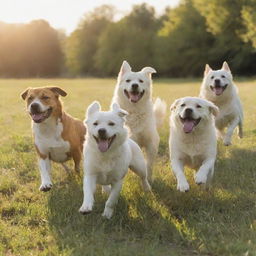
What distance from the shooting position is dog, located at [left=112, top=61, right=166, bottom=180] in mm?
7797

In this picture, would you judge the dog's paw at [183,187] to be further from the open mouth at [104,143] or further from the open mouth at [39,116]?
the open mouth at [39,116]

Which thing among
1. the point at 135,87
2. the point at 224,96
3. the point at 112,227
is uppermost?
the point at 135,87

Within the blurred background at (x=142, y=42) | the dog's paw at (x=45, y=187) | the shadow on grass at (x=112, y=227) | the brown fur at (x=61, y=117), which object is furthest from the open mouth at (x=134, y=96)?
the blurred background at (x=142, y=42)

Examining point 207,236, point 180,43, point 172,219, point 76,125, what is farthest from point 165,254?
point 180,43

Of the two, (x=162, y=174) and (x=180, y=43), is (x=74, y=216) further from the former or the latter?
(x=180, y=43)

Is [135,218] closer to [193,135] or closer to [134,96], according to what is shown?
[193,135]

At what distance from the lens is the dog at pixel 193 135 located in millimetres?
6254

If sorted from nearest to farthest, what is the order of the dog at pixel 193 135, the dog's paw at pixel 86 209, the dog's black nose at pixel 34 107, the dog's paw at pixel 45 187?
the dog's paw at pixel 86 209, the dog's paw at pixel 45 187, the dog at pixel 193 135, the dog's black nose at pixel 34 107

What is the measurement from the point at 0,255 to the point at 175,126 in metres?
3.12

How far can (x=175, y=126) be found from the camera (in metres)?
6.62

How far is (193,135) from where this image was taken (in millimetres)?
6461

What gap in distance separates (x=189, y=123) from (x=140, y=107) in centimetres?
186

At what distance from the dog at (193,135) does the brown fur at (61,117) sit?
1.48 metres

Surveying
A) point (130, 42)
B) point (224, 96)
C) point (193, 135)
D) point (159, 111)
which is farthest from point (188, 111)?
point (130, 42)
